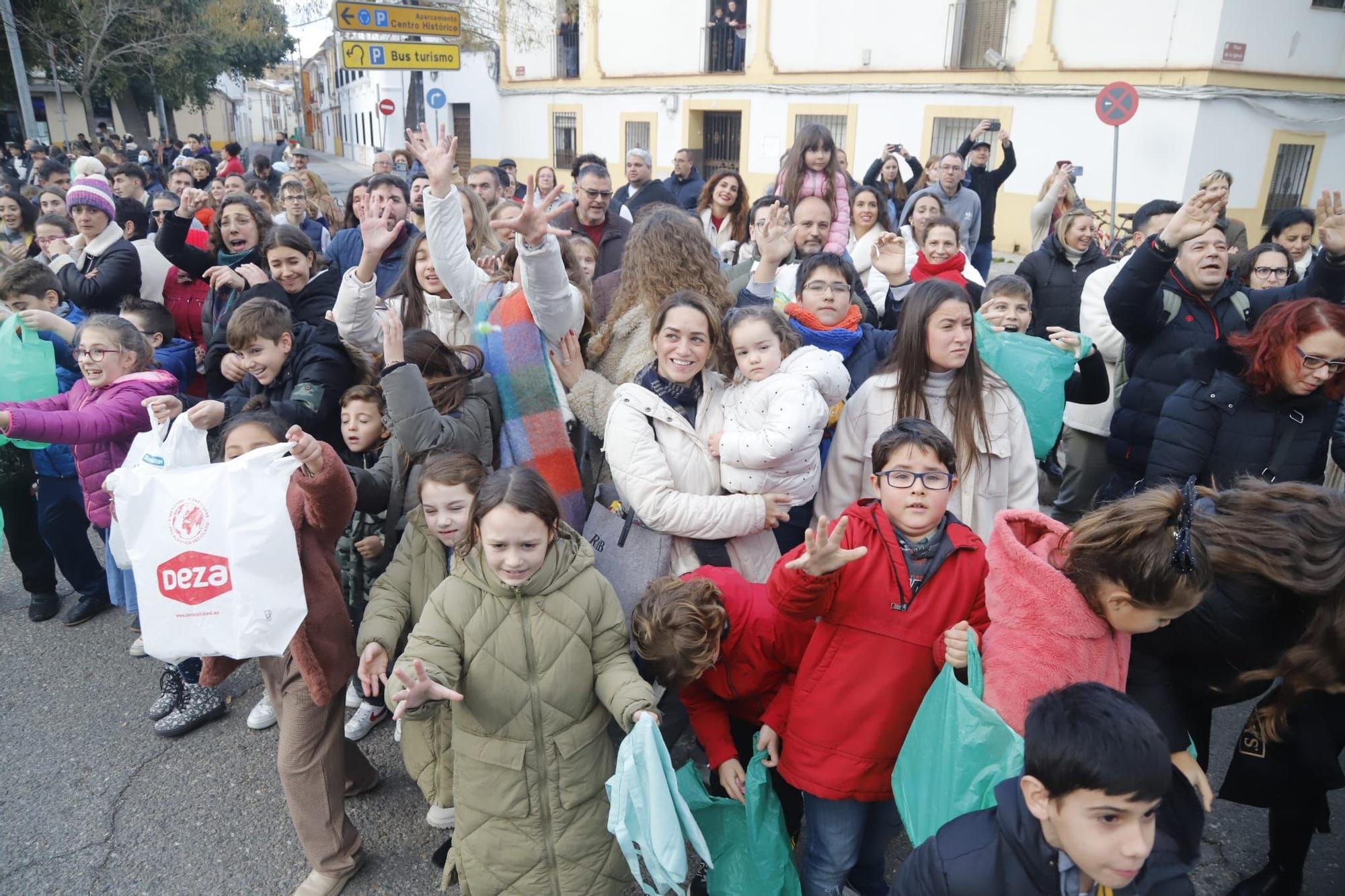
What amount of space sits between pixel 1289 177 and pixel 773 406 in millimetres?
16960

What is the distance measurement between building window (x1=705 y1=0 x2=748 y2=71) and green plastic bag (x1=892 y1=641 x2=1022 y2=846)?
817 inches

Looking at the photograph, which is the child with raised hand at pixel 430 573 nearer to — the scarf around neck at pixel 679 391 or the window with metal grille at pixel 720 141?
the scarf around neck at pixel 679 391

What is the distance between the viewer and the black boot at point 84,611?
4273mm

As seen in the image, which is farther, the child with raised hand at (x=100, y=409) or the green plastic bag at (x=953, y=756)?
the child with raised hand at (x=100, y=409)

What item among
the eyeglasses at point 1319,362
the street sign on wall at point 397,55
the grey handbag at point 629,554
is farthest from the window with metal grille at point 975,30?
the grey handbag at point 629,554

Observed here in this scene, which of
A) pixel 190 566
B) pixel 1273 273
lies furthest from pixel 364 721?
pixel 1273 273

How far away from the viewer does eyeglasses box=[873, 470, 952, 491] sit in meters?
2.16

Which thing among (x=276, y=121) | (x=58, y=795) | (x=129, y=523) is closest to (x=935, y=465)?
(x=129, y=523)

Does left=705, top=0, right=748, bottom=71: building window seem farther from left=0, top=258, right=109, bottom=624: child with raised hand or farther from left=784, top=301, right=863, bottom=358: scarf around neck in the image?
left=784, top=301, right=863, bottom=358: scarf around neck

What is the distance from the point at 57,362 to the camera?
4.08 meters

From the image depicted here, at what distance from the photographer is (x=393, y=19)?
35.1 ft

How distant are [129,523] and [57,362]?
244cm

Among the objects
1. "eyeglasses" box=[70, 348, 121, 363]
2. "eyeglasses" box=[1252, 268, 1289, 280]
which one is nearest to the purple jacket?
"eyeglasses" box=[70, 348, 121, 363]

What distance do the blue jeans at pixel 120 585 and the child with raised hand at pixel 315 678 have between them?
1.46 meters
